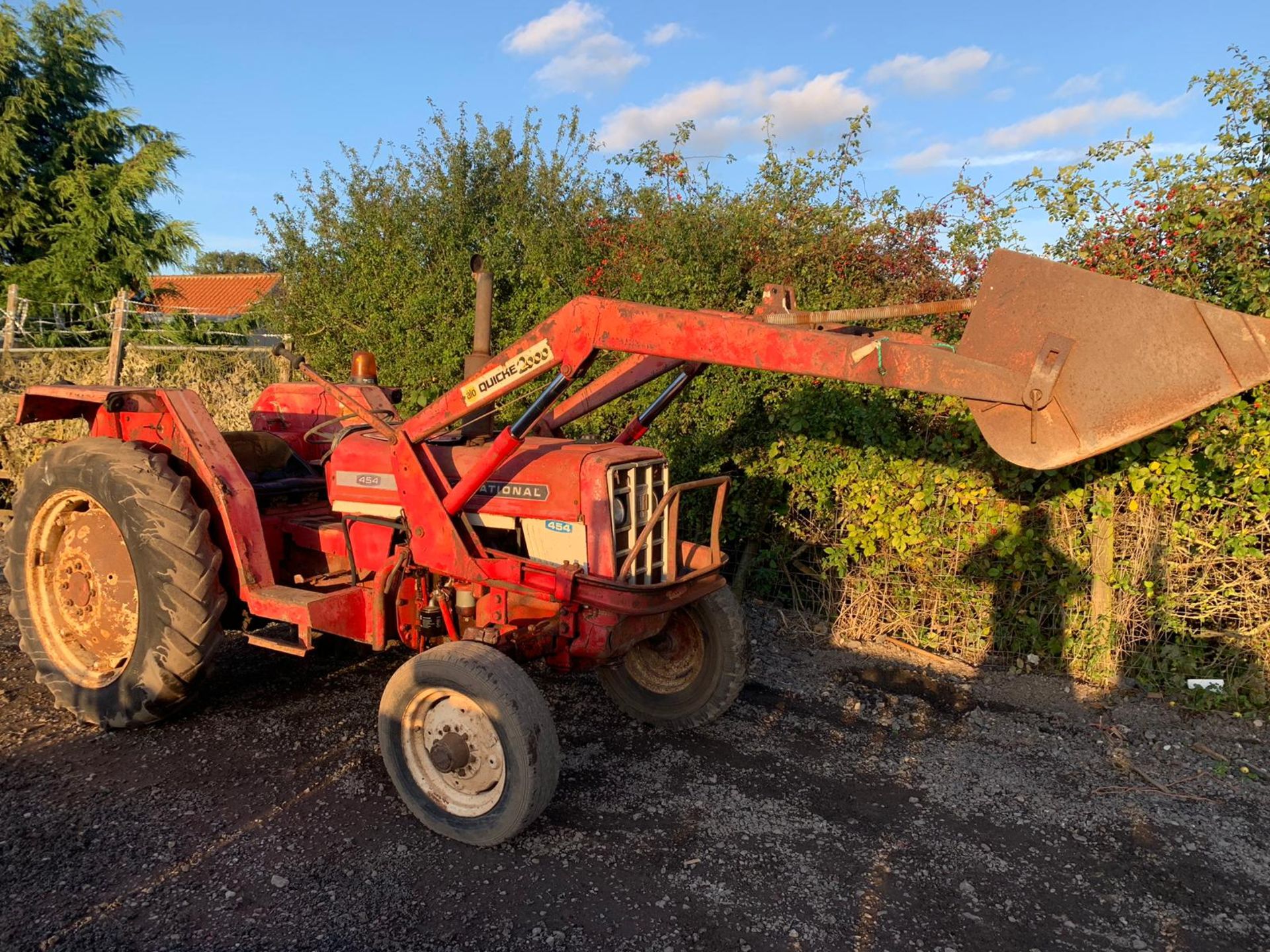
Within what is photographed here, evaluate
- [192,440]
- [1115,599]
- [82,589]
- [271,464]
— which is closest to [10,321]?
[271,464]

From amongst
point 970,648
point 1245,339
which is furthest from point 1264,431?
point 1245,339

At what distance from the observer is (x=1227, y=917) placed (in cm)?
291

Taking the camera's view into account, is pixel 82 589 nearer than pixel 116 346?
Yes

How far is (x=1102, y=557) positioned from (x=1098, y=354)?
296cm

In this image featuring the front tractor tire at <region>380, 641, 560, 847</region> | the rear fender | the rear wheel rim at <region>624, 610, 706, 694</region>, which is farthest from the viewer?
the rear wheel rim at <region>624, 610, 706, 694</region>

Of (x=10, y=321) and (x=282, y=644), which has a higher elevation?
(x=10, y=321)


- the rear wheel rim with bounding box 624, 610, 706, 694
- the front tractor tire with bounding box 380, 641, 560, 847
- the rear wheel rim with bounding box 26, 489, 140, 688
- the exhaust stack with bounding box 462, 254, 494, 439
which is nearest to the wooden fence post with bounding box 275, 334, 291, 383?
the rear wheel rim with bounding box 26, 489, 140, 688

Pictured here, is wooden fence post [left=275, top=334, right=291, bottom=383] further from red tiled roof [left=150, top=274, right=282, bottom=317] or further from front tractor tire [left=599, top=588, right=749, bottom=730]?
red tiled roof [left=150, top=274, right=282, bottom=317]

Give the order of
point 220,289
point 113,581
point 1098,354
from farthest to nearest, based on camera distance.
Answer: point 220,289 < point 113,581 < point 1098,354

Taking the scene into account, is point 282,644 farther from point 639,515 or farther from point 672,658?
point 672,658

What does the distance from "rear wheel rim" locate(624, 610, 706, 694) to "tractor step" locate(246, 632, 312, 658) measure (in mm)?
1603

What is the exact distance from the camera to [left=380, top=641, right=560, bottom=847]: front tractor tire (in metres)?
3.00

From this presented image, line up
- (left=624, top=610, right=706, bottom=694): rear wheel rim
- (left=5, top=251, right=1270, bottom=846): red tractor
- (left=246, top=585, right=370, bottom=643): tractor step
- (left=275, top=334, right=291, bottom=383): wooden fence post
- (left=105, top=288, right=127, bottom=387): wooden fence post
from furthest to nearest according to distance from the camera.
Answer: (left=275, top=334, right=291, bottom=383): wooden fence post → (left=105, top=288, right=127, bottom=387): wooden fence post → (left=624, top=610, right=706, bottom=694): rear wheel rim → (left=246, top=585, right=370, bottom=643): tractor step → (left=5, top=251, right=1270, bottom=846): red tractor

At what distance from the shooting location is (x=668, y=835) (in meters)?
3.28
